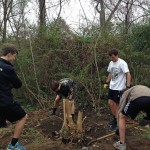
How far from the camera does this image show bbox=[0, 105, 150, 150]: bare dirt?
5969mm

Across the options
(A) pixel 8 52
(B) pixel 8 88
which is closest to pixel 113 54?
(A) pixel 8 52

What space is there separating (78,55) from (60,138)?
13.8 feet

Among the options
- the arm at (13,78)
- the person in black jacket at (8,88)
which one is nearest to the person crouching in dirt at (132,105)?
the person in black jacket at (8,88)

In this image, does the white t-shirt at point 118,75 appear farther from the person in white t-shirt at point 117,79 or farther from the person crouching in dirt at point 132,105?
the person crouching in dirt at point 132,105

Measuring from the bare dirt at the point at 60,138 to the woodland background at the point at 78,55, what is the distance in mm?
1416

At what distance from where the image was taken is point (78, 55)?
33.1ft

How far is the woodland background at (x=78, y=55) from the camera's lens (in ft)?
30.9

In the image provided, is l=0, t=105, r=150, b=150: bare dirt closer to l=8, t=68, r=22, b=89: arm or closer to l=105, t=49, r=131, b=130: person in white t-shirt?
l=105, t=49, r=131, b=130: person in white t-shirt

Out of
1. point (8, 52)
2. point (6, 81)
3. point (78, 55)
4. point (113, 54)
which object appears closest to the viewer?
point (6, 81)

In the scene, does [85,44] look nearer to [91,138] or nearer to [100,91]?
[100,91]

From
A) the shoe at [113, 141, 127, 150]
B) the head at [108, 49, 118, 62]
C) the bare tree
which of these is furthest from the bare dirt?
the bare tree

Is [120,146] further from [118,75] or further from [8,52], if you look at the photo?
[8,52]

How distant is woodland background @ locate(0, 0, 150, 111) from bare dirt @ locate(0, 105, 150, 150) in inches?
55.7

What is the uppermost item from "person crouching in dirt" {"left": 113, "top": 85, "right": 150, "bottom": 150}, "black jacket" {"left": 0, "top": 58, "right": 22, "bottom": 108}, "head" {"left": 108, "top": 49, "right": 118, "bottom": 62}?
"head" {"left": 108, "top": 49, "right": 118, "bottom": 62}
